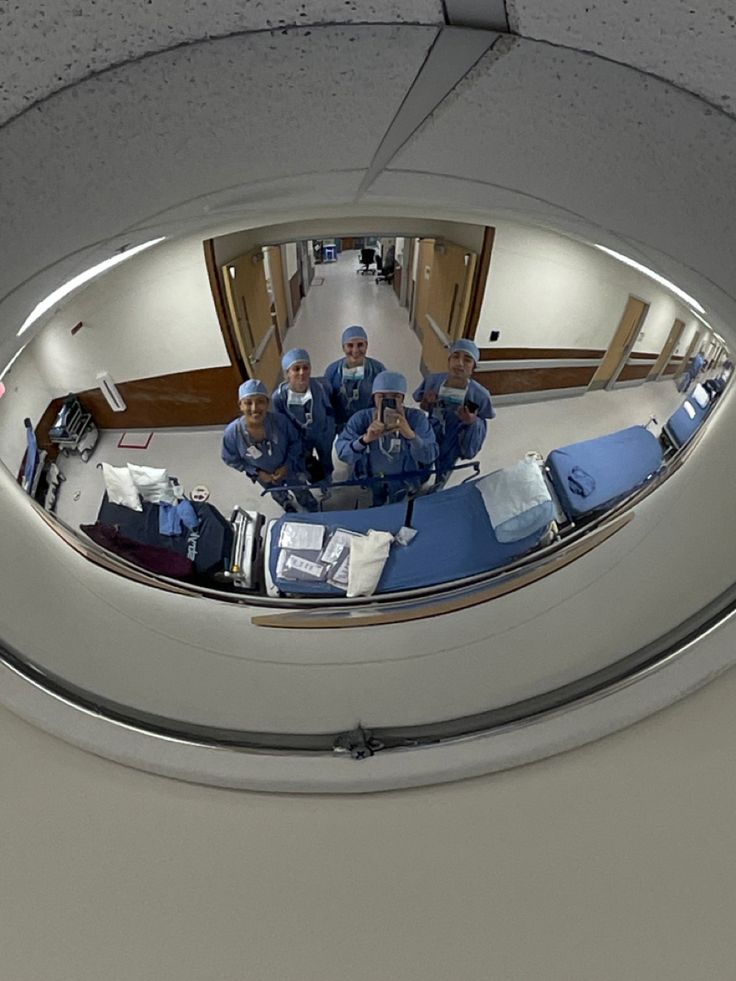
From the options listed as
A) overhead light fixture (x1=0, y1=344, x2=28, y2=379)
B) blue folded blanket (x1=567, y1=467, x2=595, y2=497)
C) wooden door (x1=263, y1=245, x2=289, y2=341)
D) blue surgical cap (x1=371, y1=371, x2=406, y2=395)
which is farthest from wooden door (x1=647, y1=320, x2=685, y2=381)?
overhead light fixture (x1=0, y1=344, x2=28, y2=379)

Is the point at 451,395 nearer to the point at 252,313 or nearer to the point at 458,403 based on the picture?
the point at 458,403

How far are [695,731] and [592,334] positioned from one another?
0.42 meters

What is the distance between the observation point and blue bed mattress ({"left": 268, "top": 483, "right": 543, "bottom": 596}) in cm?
77

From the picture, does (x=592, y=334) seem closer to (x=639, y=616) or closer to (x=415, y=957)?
(x=639, y=616)

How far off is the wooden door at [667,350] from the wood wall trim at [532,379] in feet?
0.17

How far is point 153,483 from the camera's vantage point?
2.21 feet

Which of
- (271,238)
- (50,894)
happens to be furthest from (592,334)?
(50,894)

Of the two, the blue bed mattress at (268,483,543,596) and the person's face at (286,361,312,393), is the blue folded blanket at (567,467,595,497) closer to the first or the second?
the blue bed mattress at (268,483,543,596)

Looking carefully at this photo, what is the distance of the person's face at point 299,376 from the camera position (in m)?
0.62

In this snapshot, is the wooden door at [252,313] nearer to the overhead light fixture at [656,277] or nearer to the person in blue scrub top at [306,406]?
the person in blue scrub top at [306,406]

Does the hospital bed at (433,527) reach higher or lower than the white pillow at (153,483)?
lower

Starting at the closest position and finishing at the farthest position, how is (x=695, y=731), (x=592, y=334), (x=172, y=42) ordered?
(x=172, y=42)
(x=592, y=334)
(x=695, y=731)

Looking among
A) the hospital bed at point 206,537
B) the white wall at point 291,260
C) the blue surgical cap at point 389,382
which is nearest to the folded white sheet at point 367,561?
the hospital bed at point 206,537

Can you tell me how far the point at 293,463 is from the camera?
0.69m
